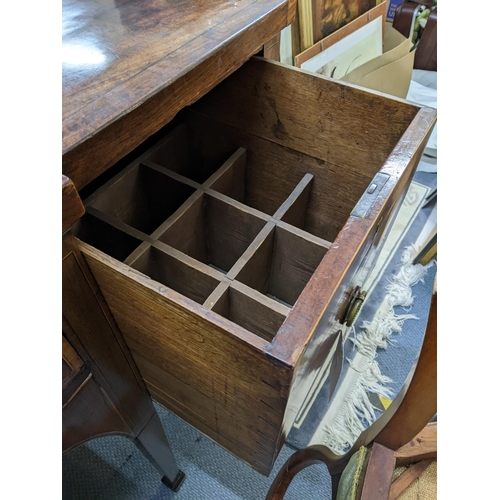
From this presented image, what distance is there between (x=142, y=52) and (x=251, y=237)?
337 mm

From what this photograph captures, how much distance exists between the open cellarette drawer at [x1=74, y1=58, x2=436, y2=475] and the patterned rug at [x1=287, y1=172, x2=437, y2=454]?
0.29m

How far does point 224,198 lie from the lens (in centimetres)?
69

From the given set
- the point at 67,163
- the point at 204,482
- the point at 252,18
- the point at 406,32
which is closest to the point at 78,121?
the point at 67,163

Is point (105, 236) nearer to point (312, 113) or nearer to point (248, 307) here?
point (248, 307)

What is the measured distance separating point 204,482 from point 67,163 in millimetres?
826

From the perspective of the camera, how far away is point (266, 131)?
0.76m

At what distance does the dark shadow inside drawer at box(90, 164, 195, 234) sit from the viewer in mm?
720

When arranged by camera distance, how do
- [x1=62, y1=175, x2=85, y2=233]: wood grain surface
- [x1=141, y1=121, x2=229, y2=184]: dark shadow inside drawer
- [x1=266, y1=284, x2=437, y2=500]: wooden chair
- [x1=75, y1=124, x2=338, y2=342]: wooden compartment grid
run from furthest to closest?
1. [x1=141, y1=121, x2=229, y2=184]: dark shadow inside drawer
2. [x1=75, y1=124, x2=338, y2=342]: wooden compartment grid
3. [x1=266, y1=284, x2=437, y2=500]: wooden chair
4. [x1=62, y1=175, x2=85, y2=233]: wood grain surface

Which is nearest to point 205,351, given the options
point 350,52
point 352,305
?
point 352,305

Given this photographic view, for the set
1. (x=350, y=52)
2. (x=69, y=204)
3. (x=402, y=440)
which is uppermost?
(x=69, y=204)

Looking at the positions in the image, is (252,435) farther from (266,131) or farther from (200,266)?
(266,131)

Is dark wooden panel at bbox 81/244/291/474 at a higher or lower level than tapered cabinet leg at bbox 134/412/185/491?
higher

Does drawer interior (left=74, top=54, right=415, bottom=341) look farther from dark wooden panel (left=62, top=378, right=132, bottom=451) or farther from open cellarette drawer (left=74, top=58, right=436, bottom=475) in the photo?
dark wooden panel (left=62, top=378, right=132, bottom=451)

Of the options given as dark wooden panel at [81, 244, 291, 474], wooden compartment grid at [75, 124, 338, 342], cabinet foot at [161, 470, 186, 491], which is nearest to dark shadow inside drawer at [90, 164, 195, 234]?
wooden compartment grid at [75, 124, 338, 342]
